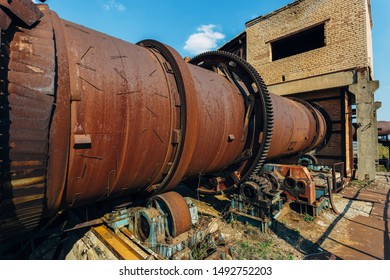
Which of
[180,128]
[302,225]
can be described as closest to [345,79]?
[302,225]

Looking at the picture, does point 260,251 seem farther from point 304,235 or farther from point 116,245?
point 116,245

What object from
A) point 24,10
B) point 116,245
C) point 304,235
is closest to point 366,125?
point 304,235

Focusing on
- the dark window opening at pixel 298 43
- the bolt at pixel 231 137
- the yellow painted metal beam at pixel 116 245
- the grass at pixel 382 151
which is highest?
the dark window opening at pixel 298 43

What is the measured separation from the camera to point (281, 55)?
13.6 meters

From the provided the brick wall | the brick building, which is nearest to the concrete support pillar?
the brick building

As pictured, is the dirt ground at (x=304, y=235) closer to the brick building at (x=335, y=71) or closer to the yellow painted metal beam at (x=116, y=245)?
the yellow painted metal beam at (x=116, y=245)

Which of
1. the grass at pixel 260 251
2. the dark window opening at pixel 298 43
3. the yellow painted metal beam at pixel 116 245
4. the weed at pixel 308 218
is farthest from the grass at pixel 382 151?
the yellow painted metal beam at pixel 116 245

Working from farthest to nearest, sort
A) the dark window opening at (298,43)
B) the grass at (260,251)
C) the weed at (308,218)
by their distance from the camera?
the dark window opening at (298,43)
the weed at (308,218)
the grass at (260,251)

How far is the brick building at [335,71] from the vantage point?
8.27m

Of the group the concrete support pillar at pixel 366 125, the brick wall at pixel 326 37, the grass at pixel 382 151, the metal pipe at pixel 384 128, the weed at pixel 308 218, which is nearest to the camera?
the weed at pixel 308 218

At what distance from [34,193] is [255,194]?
132 inches

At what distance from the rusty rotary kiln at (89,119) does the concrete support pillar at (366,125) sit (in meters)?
7.44

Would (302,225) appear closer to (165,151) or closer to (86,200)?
(165,151)

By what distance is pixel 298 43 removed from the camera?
12.8 m
